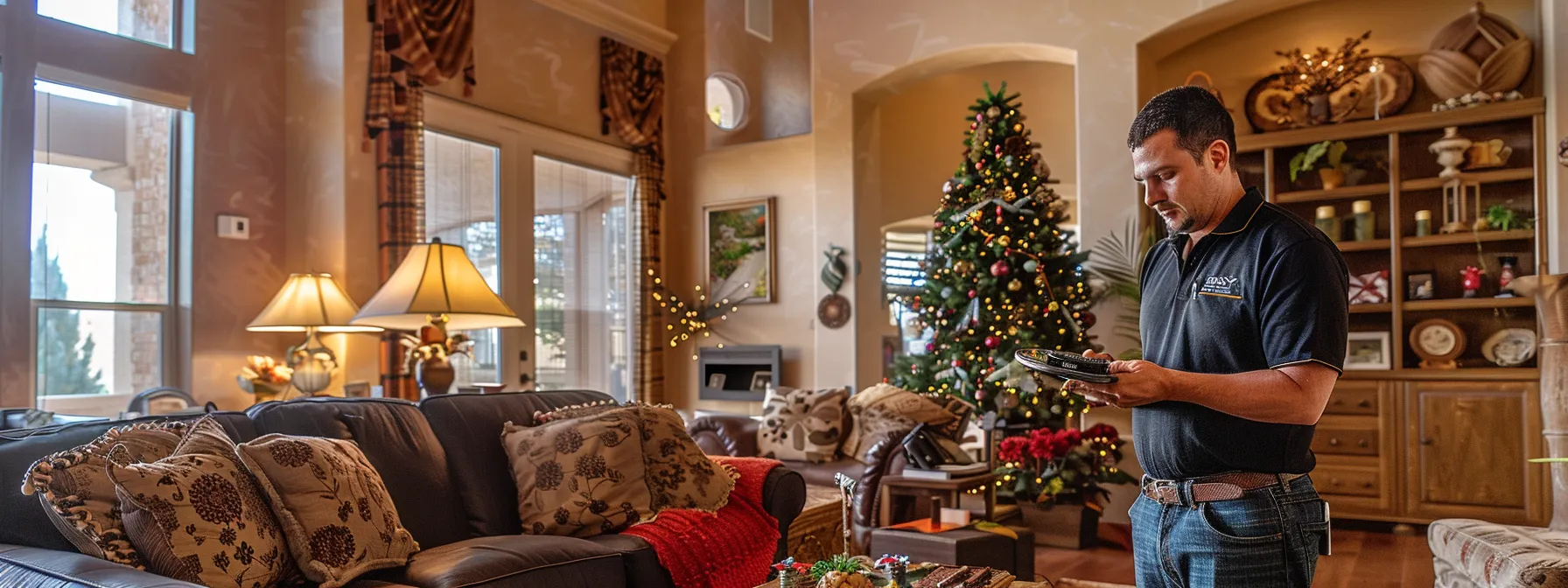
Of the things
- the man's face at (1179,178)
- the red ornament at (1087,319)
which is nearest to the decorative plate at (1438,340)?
the red ornament at (1087,319)

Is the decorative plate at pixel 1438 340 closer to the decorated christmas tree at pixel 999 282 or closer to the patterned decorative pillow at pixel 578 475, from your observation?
the decorated christmas tree at pixel 999 282

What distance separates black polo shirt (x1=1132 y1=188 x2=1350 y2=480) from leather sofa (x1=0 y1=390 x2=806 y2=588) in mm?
1757

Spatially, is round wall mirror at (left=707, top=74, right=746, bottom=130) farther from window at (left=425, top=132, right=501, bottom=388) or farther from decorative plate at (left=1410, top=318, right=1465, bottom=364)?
decorative plate at (left=1410, top=318, right=1465, bottom=364)

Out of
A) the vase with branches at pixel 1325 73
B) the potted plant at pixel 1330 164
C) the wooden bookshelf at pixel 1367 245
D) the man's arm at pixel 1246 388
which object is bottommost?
the man's arm at pixel 1246 388

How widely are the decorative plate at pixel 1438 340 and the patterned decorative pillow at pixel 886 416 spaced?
8.85 feet

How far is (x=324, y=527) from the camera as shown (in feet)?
8.38

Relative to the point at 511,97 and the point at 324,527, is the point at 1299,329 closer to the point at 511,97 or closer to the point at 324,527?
the point at 324,527

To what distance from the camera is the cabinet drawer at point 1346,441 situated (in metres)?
5.76

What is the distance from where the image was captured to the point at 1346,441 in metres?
5.82

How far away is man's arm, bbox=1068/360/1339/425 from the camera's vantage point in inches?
56.7

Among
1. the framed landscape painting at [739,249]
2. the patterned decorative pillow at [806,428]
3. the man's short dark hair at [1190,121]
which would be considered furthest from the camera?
the framed landscape painting at [739,249]

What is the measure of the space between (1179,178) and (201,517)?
208 cm

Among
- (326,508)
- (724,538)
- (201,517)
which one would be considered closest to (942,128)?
(724,538)

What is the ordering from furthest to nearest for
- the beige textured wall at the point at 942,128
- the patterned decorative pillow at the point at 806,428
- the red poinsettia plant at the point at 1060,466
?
the beige textured wall at the point at 942,128 → the patterned decorative pillow at the point at 806,428 → the red poinsettia plant at the point at 1060,466
